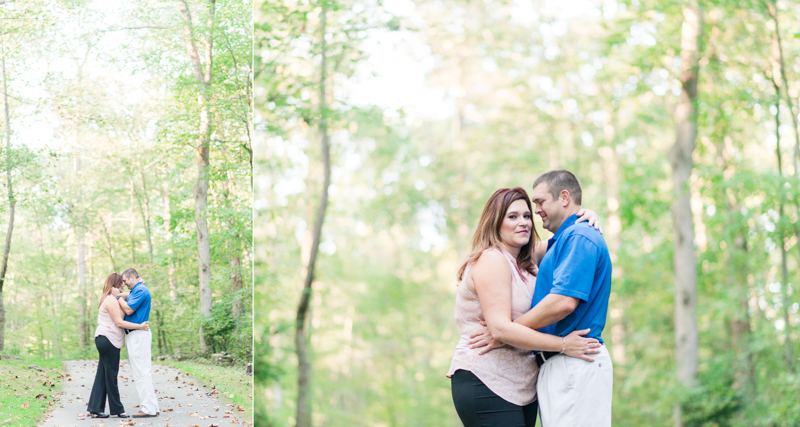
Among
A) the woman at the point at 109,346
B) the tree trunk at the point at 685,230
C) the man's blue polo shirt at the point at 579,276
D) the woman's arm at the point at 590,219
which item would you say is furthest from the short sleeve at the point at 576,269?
the tree trunk at the point at 685,230

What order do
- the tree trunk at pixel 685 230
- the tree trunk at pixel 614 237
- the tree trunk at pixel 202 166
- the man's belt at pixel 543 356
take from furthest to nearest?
the tree trunk at pixel 614 237 < the tree trunk at pixel 685 230 < the tree trunk at pixel 202 166 < the man's belt at pixel 543 356

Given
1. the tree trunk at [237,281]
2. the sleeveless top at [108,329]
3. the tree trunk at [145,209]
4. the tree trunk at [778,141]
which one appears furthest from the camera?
the tree trunk at [778,141]

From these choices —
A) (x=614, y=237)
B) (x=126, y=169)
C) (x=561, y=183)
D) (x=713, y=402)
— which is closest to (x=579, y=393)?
(x=561, y=183)

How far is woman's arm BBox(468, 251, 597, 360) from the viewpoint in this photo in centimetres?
177

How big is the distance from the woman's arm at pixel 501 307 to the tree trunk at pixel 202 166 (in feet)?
5.22

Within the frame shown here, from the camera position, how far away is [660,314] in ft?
31.1

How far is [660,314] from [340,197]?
5720mm

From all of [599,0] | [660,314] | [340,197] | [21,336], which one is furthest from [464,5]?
[21,336]

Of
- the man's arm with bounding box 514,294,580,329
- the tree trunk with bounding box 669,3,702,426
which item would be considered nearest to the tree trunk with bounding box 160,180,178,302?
the man's arm with bounding box 514,294,580,329

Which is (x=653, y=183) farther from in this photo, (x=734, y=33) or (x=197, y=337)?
(x=197, y=337)

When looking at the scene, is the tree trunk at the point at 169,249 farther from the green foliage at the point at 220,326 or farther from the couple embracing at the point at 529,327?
the couple embracing at the point at 529,327

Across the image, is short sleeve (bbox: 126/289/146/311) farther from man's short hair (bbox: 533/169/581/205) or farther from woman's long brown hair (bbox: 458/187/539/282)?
man's short hair (bbox: 533/169/581/205)

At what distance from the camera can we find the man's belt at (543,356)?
6.16ft

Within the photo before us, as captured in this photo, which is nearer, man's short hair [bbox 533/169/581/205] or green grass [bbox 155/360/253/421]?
man's short hair [bbox 533/169/581/205]
